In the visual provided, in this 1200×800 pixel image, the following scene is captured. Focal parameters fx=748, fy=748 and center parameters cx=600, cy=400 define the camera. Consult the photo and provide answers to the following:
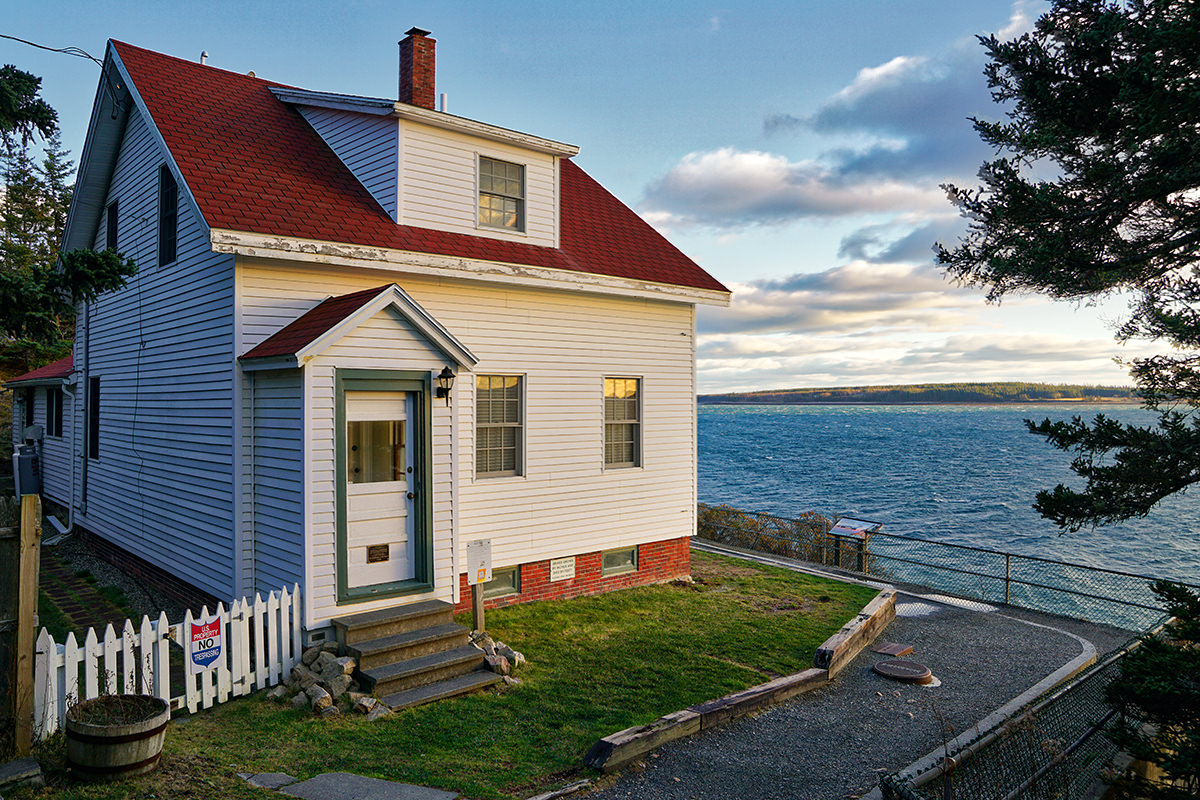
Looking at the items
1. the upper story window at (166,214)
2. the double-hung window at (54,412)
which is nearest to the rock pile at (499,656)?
the upper story window at (166,214)

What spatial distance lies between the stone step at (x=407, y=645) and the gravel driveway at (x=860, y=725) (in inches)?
121

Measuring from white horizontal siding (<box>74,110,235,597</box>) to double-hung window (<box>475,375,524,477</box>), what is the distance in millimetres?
3512

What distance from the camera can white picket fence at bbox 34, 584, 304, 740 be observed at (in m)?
6.52

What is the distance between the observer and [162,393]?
11.8 m

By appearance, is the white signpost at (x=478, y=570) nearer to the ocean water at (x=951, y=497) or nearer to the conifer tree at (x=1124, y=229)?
the conifer tree at (x=1124, y=229)

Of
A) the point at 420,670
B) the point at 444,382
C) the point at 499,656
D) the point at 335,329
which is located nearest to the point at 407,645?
the point at 420,670

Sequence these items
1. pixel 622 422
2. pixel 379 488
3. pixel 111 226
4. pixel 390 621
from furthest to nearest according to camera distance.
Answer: pixel 111 226 < pixel 622 422 < pixel 379 488 < pixel 390 621

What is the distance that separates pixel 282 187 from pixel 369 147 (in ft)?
5.52

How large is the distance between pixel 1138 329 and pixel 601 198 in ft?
36.0

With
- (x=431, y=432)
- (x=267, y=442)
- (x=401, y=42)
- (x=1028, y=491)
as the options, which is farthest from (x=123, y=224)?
(x=1028, y=491)

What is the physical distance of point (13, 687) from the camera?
5.96 meters

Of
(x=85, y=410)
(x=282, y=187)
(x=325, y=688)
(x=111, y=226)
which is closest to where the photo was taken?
(x=325, y=688)

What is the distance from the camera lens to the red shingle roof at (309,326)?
28.8 feet

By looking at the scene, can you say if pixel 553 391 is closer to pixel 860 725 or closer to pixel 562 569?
pixel 562 569
